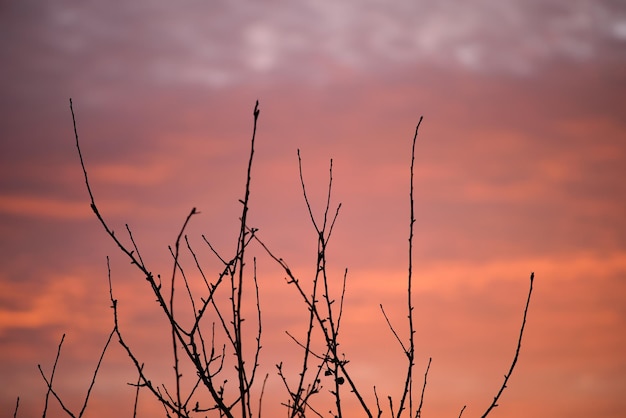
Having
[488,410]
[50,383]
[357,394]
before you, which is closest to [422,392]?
[488,410]

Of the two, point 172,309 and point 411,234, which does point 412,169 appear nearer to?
point 411,234

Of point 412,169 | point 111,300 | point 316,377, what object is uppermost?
point 412,169

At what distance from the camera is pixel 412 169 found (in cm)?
421

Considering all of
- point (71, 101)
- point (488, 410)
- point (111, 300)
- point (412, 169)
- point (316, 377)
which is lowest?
point (488, 410)

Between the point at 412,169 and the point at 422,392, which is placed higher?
the point at 412,169

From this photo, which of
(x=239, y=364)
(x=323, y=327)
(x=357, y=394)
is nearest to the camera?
(x=239, y=364)

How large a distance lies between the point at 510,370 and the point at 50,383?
3.03 meters

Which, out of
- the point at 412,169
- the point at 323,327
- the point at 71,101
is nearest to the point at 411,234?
the point at 412,169

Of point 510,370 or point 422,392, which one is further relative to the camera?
point 422,392

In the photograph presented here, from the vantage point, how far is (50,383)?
16.1 ft

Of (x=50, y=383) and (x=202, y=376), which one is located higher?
(x=50, y=383)

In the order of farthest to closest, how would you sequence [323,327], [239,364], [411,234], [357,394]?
1. [411,234]
2. [323,327]
3. [357,394]
4. [239,364]

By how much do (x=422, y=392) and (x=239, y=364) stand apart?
151 cm

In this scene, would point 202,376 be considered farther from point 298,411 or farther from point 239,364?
point 298,411
